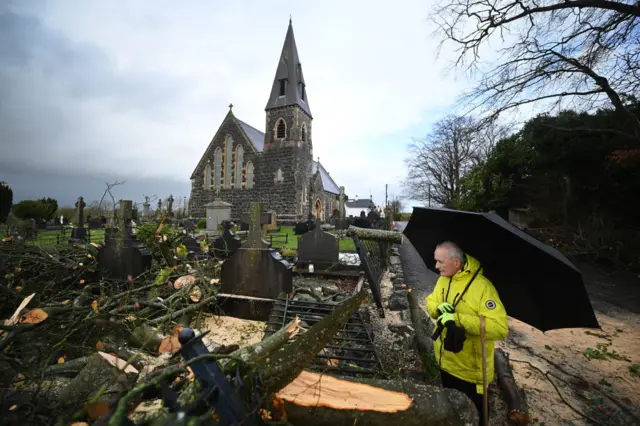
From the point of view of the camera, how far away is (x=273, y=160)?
985 inches

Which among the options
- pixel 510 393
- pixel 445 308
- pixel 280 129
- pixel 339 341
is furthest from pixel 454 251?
pixel 280 129

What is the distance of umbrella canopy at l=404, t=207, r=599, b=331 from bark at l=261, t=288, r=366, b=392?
1.35 metres

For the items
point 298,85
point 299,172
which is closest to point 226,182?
point 299,172

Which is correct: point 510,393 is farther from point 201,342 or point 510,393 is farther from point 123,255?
point 123,255

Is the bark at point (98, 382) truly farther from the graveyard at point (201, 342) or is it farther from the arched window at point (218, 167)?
the arched window at point (218, 167)

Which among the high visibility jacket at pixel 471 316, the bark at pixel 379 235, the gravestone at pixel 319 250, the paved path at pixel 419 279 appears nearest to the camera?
the high visibility jacket at pixel 471 316

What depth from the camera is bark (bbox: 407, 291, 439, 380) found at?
9.40 feet

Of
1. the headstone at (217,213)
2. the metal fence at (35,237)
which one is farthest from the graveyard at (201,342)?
the headstone at (217,213)

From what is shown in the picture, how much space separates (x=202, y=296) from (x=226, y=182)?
2361cm

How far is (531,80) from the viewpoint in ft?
26.8

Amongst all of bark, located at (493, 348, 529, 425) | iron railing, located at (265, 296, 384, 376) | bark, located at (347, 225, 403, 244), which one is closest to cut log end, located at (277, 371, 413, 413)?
iron railing, located at (265, 296, 384, 376)

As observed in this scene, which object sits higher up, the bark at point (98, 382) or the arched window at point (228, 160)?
the arched window at point (228, 160)

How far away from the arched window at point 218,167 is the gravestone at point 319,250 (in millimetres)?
20788

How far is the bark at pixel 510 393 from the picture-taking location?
7.39ft
